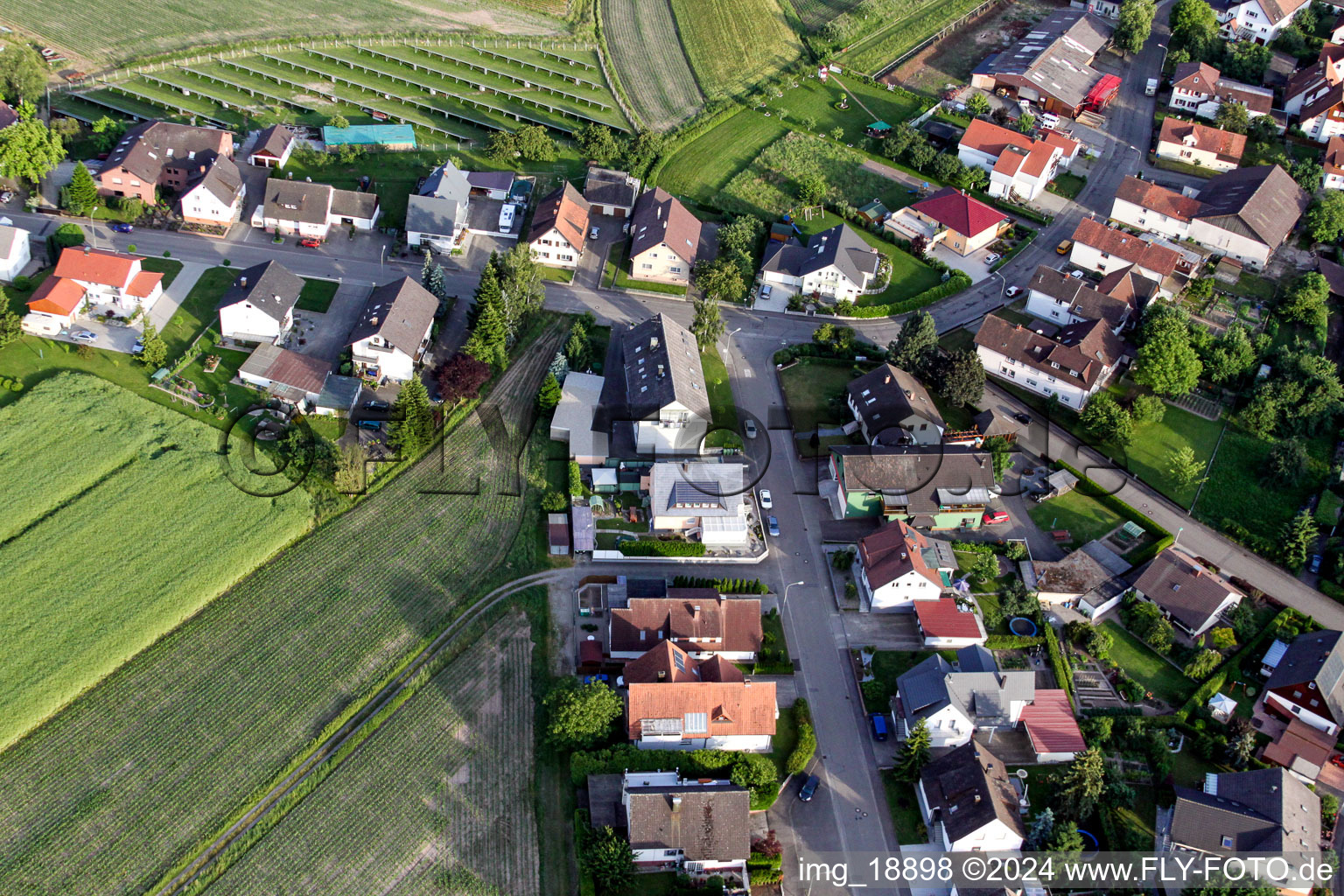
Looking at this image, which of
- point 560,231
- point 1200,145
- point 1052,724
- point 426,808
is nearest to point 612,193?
point 560,231

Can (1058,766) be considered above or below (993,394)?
below

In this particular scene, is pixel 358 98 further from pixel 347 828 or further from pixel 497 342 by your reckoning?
pixel 347 828

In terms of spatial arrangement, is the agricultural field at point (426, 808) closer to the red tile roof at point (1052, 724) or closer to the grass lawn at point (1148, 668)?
the red tile roof at point (1052, 724)

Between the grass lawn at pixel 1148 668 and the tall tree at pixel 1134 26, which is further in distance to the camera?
the tall tree at pixel 1134 26

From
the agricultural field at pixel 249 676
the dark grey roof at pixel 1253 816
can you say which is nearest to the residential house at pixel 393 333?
the agricultural field at pixel 249 676

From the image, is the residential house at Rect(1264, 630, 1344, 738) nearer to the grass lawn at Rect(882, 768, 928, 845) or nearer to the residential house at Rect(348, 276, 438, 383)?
the grass lawn at Rect(882, 768, 928, 845)

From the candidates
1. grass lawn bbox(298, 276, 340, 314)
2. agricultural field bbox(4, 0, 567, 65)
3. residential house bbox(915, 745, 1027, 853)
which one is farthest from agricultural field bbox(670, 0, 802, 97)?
residential house bbox(915, 745, 1027, 853)

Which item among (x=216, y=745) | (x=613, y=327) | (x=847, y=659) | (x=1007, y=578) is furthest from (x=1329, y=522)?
(x=216, y=745)
